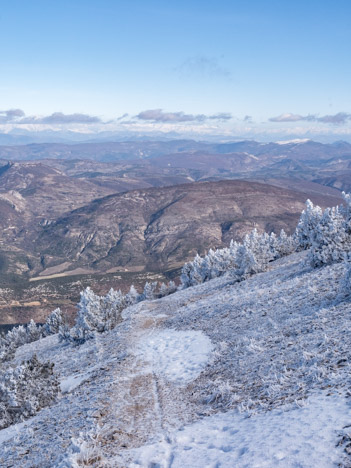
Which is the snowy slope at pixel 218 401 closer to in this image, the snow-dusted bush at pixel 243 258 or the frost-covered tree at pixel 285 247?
the snow-dusted bush at pixel 243 258

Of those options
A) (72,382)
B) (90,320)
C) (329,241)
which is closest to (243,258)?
(329,241)

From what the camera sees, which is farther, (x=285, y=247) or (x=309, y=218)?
(x=285, y=247)

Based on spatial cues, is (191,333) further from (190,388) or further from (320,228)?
(320,228)

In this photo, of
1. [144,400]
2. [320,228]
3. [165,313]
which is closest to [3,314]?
[165,313]

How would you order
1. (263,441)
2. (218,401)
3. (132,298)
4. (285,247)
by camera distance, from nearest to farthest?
(263,441) < (218,401) < (285,247) < (132,298)

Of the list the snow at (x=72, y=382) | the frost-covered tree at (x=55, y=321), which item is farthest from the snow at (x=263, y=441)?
the frost-covered tree at (x=55, y=321)

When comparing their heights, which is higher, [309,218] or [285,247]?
[309,218]

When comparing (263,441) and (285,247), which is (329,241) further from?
(263,441)
